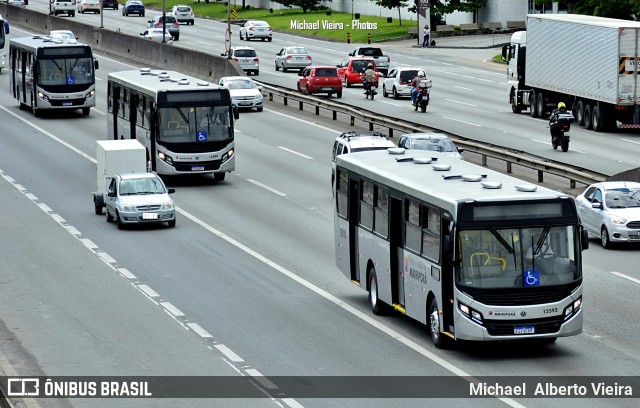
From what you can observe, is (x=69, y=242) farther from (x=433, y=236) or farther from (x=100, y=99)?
(x=100, y=99)

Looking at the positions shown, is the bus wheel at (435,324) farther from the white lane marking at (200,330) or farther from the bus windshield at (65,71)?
the bus windshield at (65,71)

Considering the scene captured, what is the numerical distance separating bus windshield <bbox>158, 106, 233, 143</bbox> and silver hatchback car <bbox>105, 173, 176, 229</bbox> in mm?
5844

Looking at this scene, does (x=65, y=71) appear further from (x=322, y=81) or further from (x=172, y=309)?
(x=172, y=309)

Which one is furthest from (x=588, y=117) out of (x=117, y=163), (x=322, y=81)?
(x=117, y=163)

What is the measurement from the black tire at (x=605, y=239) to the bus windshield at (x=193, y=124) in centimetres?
1388

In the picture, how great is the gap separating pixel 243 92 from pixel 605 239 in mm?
33119

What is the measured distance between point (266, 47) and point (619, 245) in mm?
A: 72513

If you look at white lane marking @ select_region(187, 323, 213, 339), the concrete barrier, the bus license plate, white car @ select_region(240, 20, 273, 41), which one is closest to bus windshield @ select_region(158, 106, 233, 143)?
white lane marking @ select_region(187, 323, 213, 339)

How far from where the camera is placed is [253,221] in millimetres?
37344

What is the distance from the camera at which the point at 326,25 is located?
401 ft

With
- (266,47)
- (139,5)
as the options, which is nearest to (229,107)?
(266,47)

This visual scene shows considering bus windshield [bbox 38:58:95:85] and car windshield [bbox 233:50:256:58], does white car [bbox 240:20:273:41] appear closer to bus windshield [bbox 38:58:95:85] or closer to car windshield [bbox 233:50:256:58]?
car windshield [bbox 233:50:256:58]

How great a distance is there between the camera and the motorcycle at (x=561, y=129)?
5066 centimetres

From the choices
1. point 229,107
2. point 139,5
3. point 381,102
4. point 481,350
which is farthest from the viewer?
point 139,5
